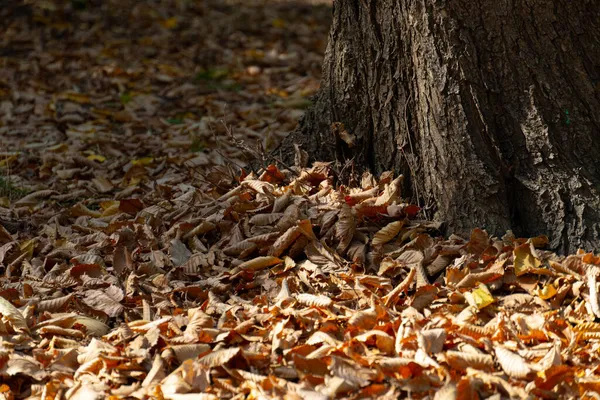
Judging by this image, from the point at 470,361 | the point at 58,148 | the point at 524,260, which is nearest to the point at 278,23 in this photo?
the point at 58,148

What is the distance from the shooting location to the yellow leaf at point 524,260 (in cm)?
317

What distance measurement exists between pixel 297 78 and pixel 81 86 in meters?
1.90

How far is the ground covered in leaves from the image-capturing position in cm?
270

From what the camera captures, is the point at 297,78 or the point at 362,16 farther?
the point at 297,78

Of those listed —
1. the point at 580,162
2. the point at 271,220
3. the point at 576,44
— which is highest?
the point at 576,44

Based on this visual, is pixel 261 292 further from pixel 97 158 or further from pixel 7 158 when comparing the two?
pixel 7 158

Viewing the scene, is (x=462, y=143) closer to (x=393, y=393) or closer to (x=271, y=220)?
(x=271, y=220)

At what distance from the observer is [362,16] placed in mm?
3699

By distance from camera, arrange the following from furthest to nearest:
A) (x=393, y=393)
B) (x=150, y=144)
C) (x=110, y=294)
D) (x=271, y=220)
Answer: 1. (x=150, y=144)
2. (x=271, y=220)
3. (x=110, y=294)
4. (x=393, y=393)

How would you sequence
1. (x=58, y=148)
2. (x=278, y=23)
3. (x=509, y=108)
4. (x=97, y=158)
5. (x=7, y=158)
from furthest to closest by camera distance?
(x=278, y=23), (x=58, y=148), (x=97, y=158), (x=7, y=158), (x=509, y=108)

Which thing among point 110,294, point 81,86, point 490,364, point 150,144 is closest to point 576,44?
point 490,364

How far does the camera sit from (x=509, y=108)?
3.41 meters

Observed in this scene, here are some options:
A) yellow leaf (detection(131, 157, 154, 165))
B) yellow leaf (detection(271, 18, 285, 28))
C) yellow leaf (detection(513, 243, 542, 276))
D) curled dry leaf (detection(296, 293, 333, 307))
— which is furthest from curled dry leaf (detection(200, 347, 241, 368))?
yellow leaf (detection(271, 18, 285, 28))

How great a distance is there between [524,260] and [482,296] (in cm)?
29
